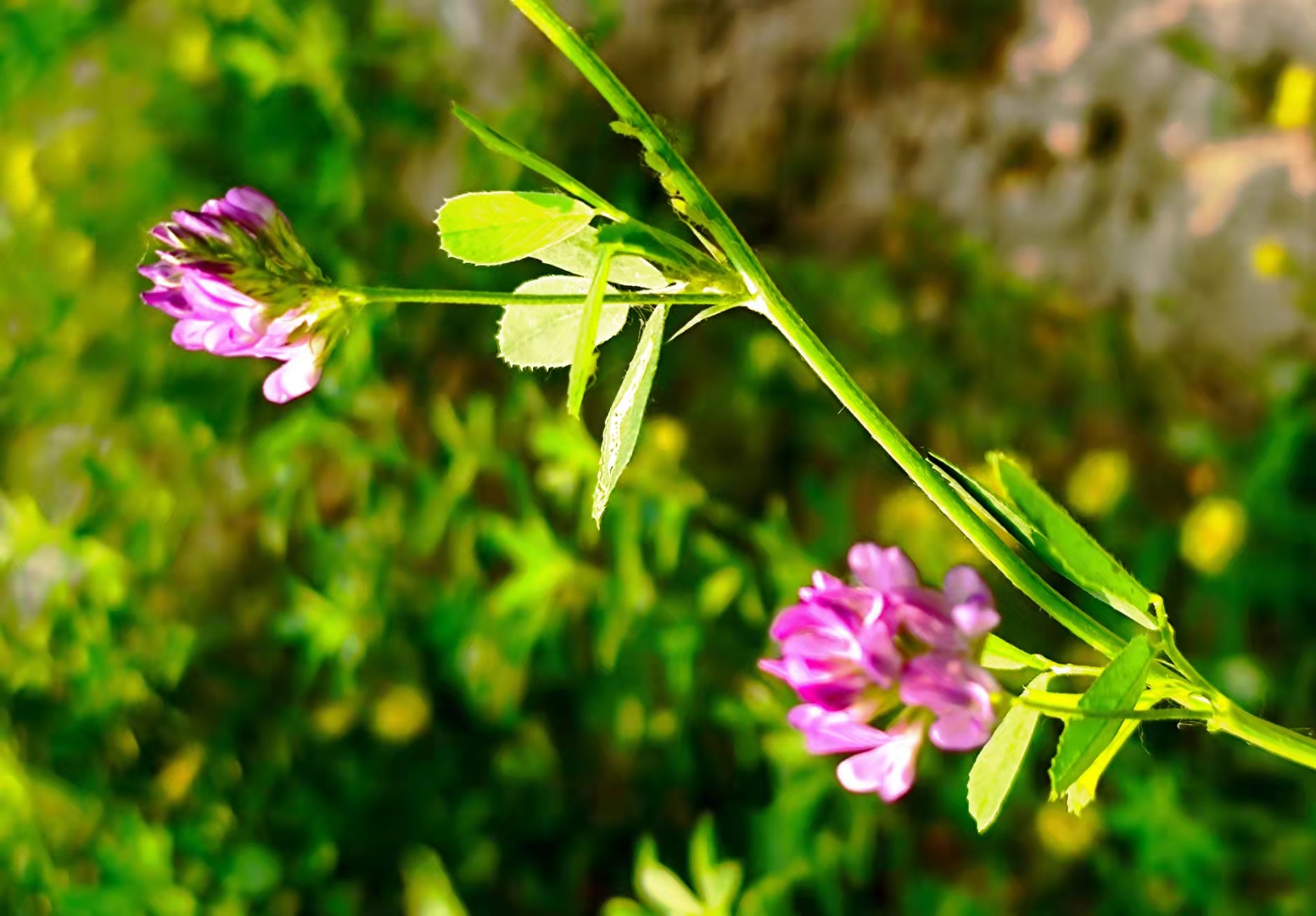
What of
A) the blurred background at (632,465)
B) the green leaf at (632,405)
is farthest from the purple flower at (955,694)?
the blurred background at (632,465)

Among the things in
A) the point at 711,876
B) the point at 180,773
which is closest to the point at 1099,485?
the point at 711,876

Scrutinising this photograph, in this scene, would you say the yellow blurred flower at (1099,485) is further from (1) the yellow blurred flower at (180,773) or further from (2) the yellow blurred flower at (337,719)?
(1) the yellow blurred flower at (180,773)

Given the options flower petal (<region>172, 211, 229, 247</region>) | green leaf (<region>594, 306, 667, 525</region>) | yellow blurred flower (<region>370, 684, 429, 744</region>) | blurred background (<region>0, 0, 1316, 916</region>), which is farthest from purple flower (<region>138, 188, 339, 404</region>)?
yellow blurred flower (<region>370, 684, 429, 744</region>)

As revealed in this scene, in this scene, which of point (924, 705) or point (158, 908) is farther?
point (158, 908)

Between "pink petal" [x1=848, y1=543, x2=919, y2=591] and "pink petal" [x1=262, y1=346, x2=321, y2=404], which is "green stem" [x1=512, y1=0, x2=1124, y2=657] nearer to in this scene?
"pink petal" [x1=848, y1=543, x2=919, y2=591]

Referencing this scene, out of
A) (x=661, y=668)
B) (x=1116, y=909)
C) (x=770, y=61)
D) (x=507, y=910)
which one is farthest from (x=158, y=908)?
(x=770, y=61)

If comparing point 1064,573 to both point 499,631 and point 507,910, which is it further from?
point 507,910
